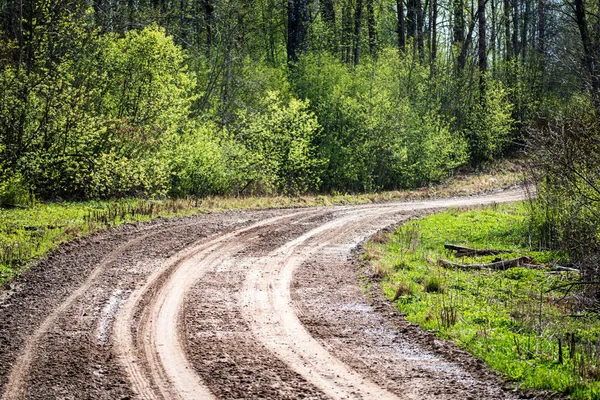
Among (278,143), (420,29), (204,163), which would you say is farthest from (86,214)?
(420,29)

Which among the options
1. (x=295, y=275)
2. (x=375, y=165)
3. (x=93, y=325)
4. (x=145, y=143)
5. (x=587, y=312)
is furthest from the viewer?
(x=375, y=165)

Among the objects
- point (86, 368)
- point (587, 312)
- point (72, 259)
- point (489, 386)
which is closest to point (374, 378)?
point (489, 386)

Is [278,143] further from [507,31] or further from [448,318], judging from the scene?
[507,31]

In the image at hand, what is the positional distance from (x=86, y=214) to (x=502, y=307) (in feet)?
46.7

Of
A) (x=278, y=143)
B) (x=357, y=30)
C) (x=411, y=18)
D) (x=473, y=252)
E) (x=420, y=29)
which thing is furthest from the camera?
(x=411, y=18)

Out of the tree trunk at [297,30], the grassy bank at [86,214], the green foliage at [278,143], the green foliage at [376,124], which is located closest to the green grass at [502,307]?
the grassy bank at [86,214]

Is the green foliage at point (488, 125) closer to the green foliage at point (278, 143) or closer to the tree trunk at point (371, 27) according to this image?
the tree trunk at point (371, 27)

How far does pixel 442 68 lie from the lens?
41.2m

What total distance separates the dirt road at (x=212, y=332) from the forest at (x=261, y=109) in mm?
5362

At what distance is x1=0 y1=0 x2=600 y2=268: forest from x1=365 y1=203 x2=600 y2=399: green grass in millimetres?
1404

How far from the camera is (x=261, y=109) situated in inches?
1286

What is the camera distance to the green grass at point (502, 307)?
7.70 m

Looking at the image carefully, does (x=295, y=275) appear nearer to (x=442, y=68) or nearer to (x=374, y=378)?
(x=374, y=378)

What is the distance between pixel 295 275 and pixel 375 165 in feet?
70.1
